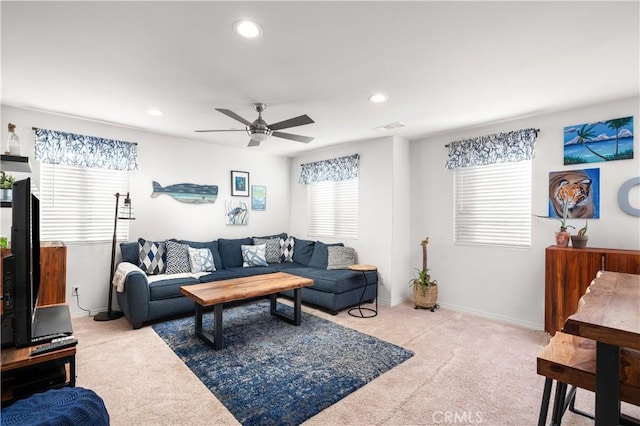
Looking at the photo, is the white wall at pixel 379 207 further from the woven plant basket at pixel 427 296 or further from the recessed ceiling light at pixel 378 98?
the recessed ceiling light at pixel 378 98

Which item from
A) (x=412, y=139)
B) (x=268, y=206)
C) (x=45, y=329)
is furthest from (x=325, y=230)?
(x=45, y=329)

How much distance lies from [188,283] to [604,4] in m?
4.41

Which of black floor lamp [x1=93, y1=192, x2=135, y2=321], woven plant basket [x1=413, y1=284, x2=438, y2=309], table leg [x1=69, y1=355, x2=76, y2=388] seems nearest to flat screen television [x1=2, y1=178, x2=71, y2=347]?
table leg [x1=69, y1=355, x2=76, y2=388]

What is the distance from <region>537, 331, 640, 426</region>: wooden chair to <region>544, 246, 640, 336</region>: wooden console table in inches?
72.3

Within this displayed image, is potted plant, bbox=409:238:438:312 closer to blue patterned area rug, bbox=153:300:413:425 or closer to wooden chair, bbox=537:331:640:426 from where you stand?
blue patterned area rug, bbox=153:300:413:425

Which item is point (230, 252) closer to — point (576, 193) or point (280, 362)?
point (280, 362)

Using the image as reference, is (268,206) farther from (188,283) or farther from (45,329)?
(45,329)

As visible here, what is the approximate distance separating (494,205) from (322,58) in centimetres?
301

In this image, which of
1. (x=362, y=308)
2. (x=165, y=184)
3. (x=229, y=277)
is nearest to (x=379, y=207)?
(x=362, y=308)

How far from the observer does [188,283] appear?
394 centimetres

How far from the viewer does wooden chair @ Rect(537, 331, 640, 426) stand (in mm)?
1073

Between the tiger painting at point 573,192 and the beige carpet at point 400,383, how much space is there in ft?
4.63

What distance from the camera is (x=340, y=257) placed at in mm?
4859

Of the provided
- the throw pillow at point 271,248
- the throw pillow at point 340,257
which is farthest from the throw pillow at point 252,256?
the throw pillow at point 340,257
